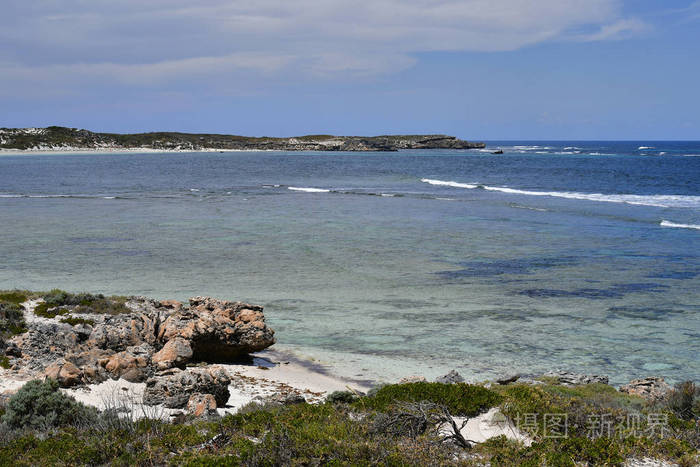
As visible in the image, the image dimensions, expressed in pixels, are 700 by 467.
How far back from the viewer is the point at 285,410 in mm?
7789

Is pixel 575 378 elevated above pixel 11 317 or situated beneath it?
situated beneath

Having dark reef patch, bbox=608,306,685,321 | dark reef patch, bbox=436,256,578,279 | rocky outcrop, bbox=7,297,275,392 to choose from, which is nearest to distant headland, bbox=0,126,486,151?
dark reef patch, bbox=436,256,578,279

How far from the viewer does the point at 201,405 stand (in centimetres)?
815

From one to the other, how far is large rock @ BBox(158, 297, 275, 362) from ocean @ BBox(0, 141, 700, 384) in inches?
44.2

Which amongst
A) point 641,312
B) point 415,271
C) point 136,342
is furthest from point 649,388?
point 415,271

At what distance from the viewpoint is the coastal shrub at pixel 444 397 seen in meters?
7.86

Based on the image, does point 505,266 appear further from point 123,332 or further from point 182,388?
point 182,388

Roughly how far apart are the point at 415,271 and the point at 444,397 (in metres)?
11.4

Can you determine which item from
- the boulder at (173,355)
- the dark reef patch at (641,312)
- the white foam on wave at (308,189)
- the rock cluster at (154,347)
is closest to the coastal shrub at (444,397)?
the rock cluster at (154,347)

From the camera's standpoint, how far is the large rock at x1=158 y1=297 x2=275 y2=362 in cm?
1090

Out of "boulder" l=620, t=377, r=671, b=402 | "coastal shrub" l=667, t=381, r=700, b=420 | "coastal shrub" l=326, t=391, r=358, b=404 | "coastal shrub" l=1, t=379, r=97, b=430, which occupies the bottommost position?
"boulder" l=620, t=377, r=671, b=402

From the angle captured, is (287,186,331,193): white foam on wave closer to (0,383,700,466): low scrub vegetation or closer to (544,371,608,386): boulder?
(544,371,608,386): boulder

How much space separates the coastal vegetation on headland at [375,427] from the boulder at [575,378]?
35 millimetres

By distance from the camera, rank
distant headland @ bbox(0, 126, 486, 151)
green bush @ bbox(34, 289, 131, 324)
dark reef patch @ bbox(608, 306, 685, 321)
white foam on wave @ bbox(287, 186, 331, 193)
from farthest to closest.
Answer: distant headland @ bbox(0, 126, 486, 151)
white foam on wave @ bbox(287, 186, 331, 193)
dark reef patch @ bbox(608, 306, 685, 321)
green bush @ bbox(34, 289, 131, 324)
